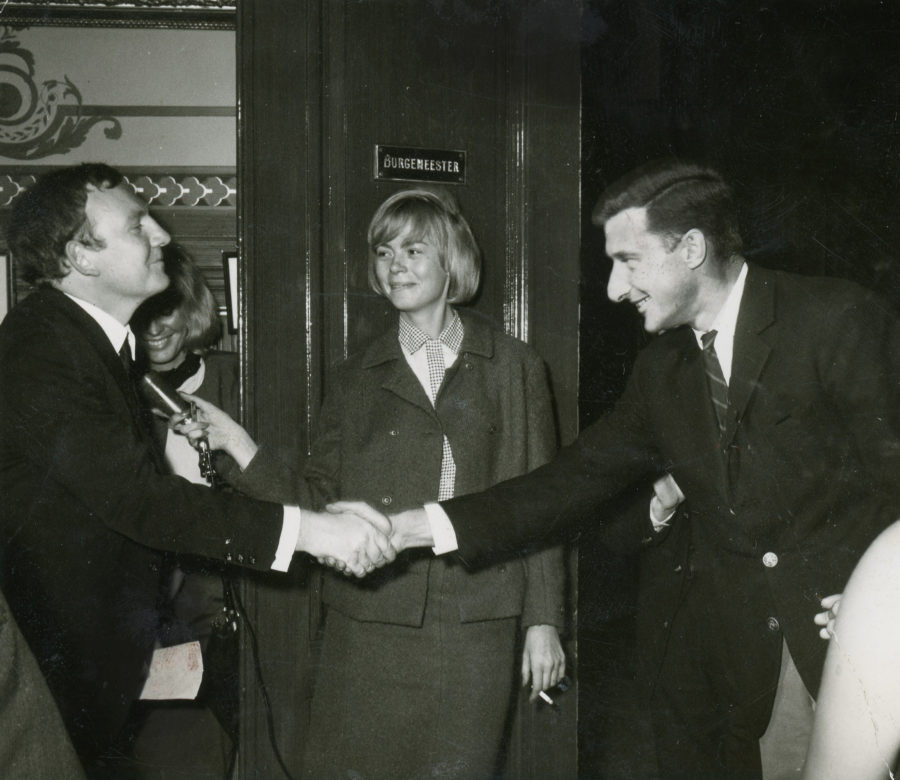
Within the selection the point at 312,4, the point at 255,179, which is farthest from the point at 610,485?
the point at 312,4

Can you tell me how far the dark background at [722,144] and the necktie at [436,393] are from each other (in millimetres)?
509

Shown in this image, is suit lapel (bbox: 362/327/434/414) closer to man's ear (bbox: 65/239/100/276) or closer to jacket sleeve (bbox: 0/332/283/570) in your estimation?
jacket sleeve (bbox: 0/332/283/570)

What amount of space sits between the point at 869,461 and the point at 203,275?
7.49 feet

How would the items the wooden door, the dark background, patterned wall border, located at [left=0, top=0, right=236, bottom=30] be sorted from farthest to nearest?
patterned wall border, located at [left=0, top=0, right=236, bottom=30], the dark background, the wooden door

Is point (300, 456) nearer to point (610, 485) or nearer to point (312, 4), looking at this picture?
point (610, 485)

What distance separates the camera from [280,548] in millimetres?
2031

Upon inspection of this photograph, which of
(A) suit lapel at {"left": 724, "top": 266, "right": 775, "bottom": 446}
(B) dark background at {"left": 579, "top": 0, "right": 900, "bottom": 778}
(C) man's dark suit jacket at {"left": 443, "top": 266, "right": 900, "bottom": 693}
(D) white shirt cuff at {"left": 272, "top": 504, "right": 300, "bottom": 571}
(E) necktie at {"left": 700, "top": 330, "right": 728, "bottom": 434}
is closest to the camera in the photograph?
(C) man's dark suit jacket at {"left": 443, "top": 266, "right": 900, "bottom": 693}

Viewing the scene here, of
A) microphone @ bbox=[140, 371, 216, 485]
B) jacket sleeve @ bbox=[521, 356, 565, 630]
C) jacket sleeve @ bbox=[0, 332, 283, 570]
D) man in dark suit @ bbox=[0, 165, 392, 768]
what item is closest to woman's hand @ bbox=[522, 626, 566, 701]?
jacket sleeve @ bbox=[521, 356, 565, 630]

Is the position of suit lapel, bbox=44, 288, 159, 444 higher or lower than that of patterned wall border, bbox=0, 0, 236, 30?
lower

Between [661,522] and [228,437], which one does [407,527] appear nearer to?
[228,437]

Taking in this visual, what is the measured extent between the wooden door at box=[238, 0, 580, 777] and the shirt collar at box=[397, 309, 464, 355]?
0.60 feet

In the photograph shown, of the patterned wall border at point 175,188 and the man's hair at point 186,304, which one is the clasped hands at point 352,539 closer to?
the man's hair at point 186,304

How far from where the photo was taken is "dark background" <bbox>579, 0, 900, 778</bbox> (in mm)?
2408

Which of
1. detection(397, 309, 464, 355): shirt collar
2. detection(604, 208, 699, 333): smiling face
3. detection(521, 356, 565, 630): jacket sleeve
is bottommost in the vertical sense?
detection(521, 356, 565, 630): jacket sleeve
